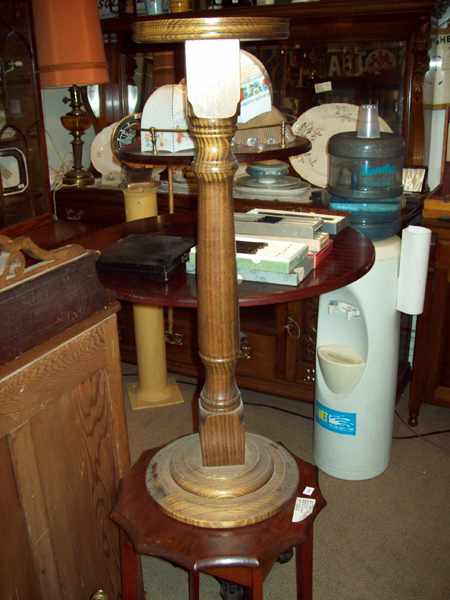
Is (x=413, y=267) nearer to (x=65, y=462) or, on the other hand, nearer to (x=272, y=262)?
(x=272, y=262)

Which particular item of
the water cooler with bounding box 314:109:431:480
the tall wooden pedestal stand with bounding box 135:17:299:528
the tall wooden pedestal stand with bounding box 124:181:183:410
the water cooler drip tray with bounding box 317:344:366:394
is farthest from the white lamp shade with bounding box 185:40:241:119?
the tall wooden pedestal stand with bounding box 124:181:183:410

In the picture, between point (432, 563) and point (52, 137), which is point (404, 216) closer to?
point (432, 563)

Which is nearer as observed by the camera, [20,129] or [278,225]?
[278,225]

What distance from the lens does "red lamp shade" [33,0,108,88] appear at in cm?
226

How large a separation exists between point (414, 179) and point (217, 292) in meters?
1.64

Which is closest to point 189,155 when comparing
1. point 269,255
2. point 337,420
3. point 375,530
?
point 269,255

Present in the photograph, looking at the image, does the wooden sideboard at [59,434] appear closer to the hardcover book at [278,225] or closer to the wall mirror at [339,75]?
the hardcover book at [278,225]

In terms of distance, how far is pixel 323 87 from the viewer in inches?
98.2

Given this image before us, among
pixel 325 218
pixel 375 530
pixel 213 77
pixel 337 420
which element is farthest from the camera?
pixel 337 420

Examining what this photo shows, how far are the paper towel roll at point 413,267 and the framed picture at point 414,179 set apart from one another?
1.79ft

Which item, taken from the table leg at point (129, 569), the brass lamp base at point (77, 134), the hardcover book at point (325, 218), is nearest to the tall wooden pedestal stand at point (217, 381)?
the table leg at point (129, 569)

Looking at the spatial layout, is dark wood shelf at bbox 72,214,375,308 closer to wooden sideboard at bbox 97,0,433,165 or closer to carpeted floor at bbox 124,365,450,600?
carpeted floor at bbox 124,365,450,600

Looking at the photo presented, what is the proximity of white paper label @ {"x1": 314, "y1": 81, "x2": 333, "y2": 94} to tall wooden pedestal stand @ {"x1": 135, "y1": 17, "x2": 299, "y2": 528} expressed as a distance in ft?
5.17

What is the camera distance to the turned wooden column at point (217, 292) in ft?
3.27
